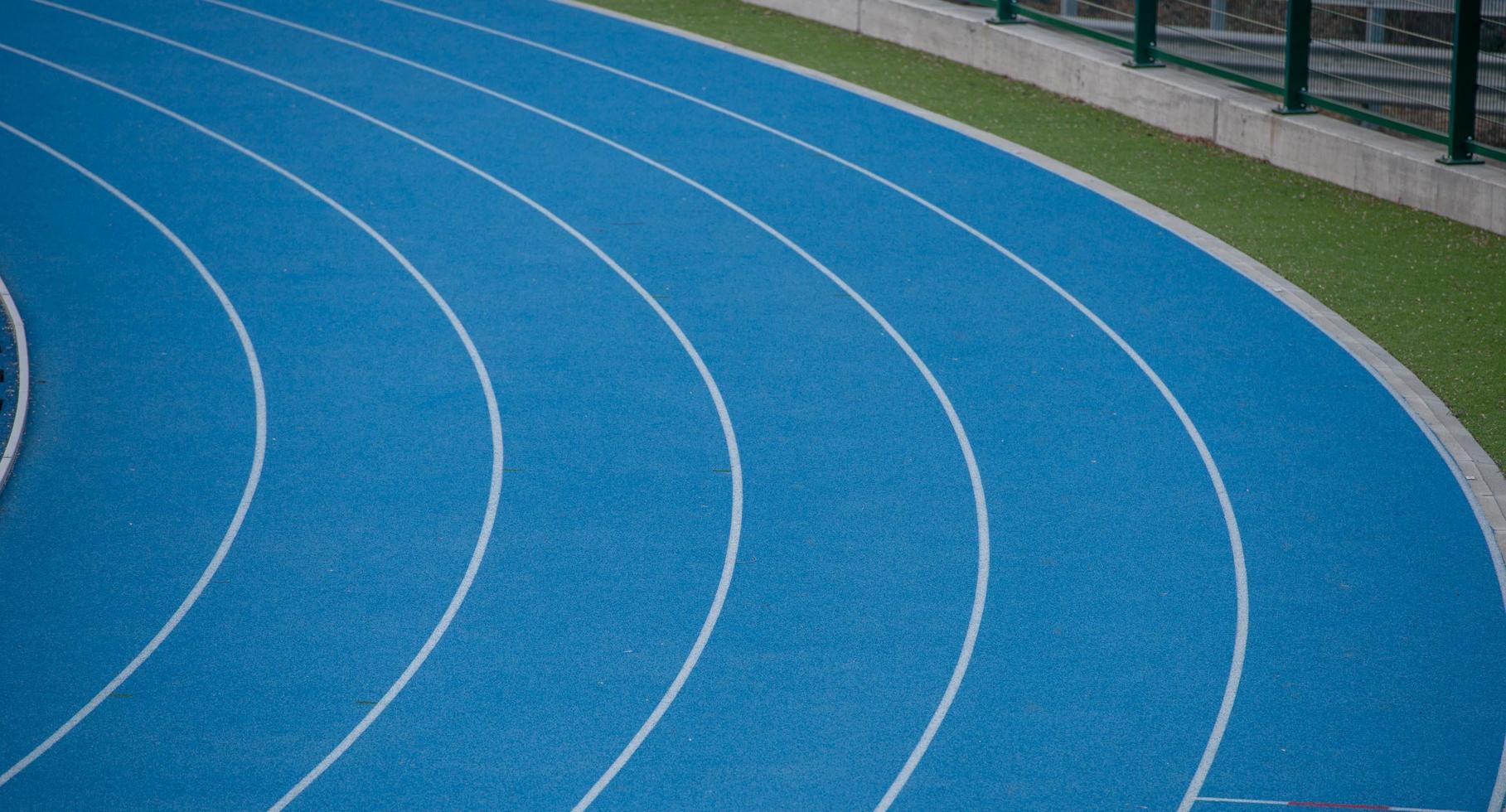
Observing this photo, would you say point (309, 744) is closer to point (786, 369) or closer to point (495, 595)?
point (495, 595)

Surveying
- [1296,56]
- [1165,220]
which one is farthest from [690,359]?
[1296,56]

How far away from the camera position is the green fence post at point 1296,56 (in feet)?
51.5

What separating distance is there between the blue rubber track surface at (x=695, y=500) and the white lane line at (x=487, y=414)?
4cm

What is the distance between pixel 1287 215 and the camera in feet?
47.4

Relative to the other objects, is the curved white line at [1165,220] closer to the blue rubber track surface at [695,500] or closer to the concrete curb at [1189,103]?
the blue rubber track surface at [695,500]

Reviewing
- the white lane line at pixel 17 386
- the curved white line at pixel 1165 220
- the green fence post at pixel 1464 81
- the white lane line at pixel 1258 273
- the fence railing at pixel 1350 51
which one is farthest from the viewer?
the fence railing at pixel 1350 51

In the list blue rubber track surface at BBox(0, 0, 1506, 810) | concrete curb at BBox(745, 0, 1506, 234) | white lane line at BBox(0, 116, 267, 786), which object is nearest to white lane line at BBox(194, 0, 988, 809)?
blue rubber track surface at BBox(0, 0, 1506, 810)

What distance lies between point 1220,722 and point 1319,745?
0.45m

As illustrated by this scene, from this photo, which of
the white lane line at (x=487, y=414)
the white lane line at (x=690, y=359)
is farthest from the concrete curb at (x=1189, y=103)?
the white lane line at (x=487, y=414)

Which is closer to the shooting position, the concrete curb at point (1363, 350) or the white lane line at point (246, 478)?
the white lane line at point (246, 478)

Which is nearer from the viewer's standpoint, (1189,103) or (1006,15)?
(1189,103)

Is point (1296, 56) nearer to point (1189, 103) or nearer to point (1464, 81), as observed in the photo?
point (1189, 103)

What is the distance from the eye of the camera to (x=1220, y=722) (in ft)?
26.1

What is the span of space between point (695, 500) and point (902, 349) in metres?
2.57
